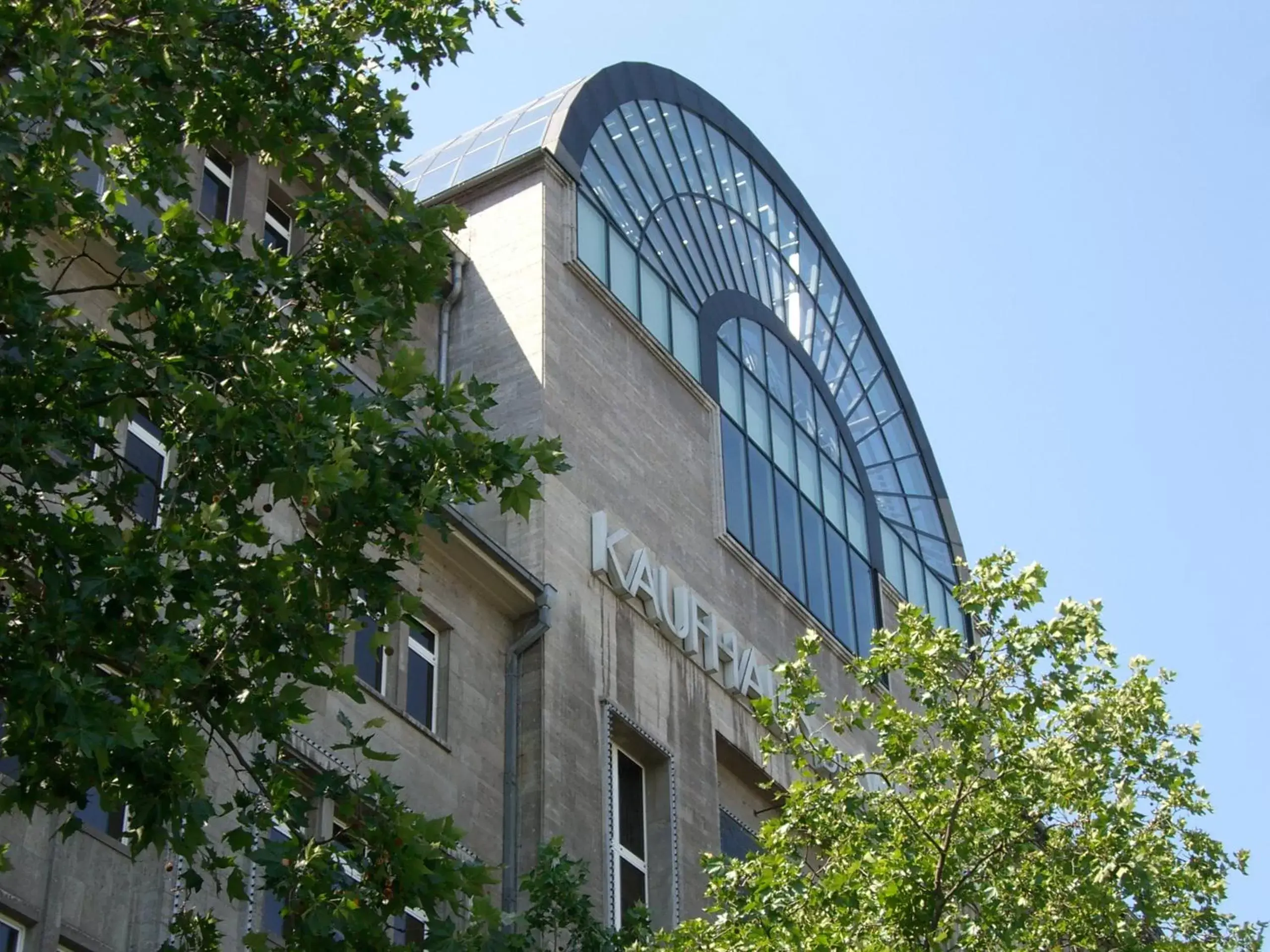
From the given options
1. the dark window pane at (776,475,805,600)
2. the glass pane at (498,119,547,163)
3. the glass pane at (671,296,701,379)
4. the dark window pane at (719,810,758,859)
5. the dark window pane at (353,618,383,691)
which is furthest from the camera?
the dark window pane at (776,475,805,600)

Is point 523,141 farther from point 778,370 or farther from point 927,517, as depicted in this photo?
point 927,517

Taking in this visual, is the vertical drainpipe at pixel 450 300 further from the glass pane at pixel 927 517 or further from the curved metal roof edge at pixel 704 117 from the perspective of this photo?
the glass pane at pixel 927 517

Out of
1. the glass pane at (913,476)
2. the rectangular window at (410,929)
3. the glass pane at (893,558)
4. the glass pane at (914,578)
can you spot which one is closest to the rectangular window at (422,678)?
the rectangular window at (410,929)

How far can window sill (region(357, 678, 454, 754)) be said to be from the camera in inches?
888

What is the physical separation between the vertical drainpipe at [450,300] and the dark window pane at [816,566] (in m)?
7.76

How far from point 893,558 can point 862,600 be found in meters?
3.04

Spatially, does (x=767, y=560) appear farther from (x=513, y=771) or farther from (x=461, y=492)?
(x=461, y=492)

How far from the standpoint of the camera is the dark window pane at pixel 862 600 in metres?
35.8

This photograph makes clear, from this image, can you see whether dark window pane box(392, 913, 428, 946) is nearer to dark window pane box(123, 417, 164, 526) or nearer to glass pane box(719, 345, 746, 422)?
dark window pane box(123, 417, 164, 526)

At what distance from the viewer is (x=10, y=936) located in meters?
17.3

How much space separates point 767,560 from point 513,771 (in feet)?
30.9

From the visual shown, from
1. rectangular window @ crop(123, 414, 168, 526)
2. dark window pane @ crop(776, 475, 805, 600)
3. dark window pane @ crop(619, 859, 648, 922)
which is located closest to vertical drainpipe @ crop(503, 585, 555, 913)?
dark window pane @ crop(619, 859, 648, 922)

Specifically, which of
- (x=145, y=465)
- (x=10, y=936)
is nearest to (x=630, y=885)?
(x=145, y=465)

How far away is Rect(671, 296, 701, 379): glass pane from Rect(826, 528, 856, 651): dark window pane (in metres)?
4.47
